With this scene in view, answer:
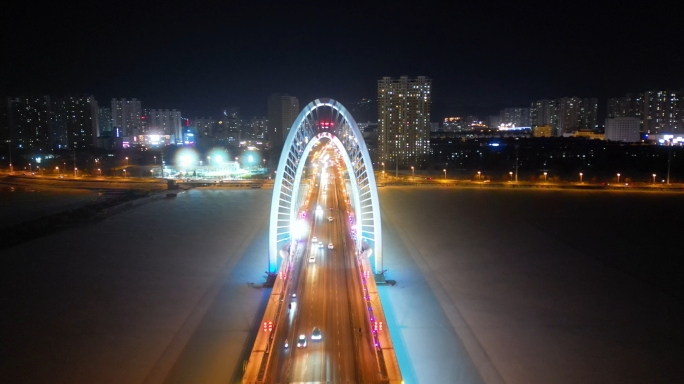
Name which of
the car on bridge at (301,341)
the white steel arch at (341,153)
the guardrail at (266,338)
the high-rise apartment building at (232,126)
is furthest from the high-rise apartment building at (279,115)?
the car on bridge at (301,341)

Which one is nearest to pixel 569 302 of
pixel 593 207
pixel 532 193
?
pixel 593 207

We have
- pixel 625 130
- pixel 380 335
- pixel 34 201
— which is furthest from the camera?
pixel 625 130

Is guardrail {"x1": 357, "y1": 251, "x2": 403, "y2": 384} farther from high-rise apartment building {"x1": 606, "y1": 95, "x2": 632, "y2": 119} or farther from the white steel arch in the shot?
high-rise apartment building {"x1": 606, "y1": 95, "x2": 632, "y2": 119}

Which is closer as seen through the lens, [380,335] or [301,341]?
A: [301,341]

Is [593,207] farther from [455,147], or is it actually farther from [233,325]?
[455,147]

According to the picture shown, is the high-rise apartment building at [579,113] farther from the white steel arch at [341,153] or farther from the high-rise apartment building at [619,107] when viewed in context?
the white steel arch at [341,153]

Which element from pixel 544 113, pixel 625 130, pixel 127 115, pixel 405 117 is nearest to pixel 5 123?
pixel 127 115

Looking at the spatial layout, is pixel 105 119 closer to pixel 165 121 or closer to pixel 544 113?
pixel 165 121

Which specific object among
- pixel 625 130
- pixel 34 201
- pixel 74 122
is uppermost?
pixel 74 122
